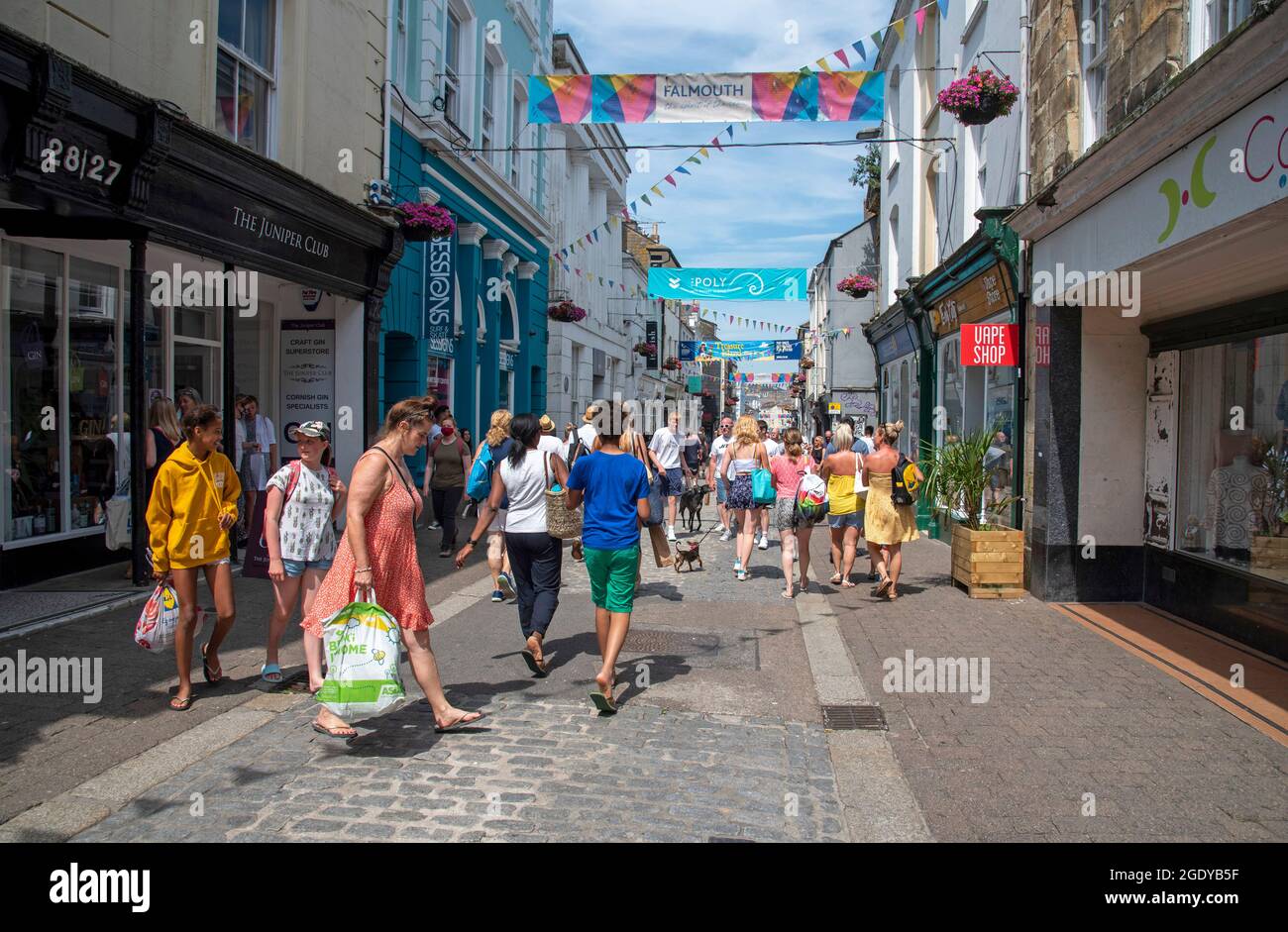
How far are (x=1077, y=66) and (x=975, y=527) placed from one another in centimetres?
456

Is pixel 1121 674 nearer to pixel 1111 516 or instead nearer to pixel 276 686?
pixel 1111 516

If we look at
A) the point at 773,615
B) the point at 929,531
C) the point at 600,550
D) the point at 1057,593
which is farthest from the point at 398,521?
the point at 929,531

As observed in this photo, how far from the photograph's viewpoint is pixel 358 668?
4.52m

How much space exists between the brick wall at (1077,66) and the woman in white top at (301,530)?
21.1 ft

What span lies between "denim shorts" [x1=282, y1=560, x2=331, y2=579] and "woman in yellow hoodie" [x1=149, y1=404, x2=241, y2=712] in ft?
1.09

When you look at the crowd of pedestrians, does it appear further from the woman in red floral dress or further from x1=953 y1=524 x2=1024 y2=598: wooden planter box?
x1=953 y1=524 x2=1024 y2=598: wooden planter box

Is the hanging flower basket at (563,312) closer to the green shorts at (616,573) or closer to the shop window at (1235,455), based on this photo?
the shop window at (1235,455)

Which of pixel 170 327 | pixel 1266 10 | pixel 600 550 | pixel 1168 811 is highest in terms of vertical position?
pixel 1266 10

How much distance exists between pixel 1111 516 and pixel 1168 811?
5.63 metres

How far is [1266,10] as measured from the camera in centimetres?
505

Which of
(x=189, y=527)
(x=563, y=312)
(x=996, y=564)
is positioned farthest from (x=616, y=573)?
(x=563, y=312)

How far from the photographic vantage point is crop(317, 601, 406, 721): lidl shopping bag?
14.8ft

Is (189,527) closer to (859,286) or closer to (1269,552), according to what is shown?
(1269,552)

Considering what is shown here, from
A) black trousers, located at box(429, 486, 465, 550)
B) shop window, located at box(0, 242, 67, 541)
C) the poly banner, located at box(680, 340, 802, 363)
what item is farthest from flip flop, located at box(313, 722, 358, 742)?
the poly banner, located at box(680, 340, 802, 363)
